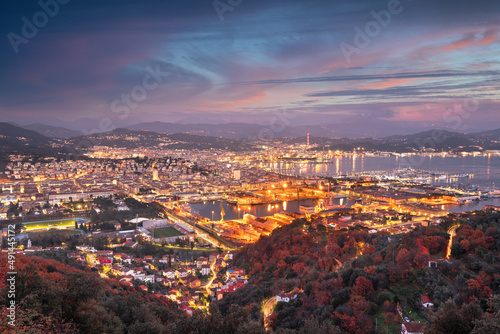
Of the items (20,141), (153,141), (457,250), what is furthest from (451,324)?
(153,141)

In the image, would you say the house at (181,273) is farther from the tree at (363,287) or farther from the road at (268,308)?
the tree at (363,287)

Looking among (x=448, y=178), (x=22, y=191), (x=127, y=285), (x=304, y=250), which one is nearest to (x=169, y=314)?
(x=127, y=285)

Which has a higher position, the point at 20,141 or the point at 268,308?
Result: the point at 20,141

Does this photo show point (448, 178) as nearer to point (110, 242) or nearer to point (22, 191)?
point (110, 242)

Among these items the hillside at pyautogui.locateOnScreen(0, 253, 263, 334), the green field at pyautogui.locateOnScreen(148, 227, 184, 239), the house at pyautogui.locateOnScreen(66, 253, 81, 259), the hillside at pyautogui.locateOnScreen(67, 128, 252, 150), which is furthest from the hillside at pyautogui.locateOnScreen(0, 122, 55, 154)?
the hillside at pyautogui.locateOnScreen(0, 253, 263, 334)

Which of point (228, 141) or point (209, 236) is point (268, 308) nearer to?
point (209, 236)

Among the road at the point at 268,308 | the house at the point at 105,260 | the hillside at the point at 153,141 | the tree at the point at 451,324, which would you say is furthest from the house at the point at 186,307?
the hillside at the point at 153,141

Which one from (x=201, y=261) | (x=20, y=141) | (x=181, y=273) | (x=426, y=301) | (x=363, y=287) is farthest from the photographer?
(x=20, y=141)
